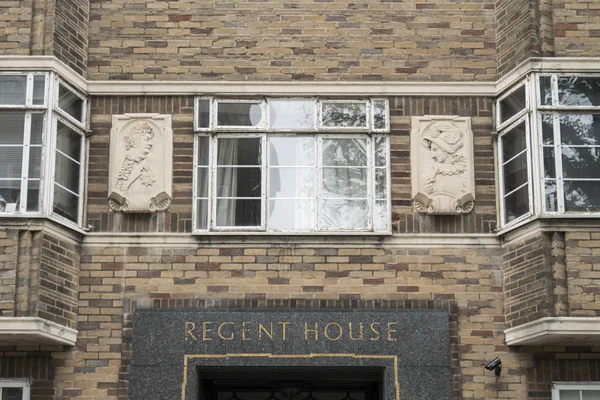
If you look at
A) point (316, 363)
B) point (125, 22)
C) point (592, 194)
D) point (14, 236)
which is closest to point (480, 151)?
point (592, 194)

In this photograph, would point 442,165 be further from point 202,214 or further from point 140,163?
point 140,163

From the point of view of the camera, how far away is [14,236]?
551 inches

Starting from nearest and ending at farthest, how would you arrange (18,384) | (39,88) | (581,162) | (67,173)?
(18,384) → (581,162) → (39,88) → (67,173)

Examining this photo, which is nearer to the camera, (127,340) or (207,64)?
(127,340)

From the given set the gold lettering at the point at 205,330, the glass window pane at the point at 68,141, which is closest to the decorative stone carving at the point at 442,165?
the gold lettering at the point at 205,330

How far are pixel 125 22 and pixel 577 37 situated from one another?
226 inches

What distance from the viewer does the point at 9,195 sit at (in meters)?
14.3

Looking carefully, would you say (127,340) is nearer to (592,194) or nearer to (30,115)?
(30,115)

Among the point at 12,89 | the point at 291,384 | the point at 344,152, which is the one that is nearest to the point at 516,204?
the point at 344,152

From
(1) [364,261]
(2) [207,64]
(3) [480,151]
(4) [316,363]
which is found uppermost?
(2) [207,64]

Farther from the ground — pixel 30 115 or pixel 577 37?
pixel 577 37

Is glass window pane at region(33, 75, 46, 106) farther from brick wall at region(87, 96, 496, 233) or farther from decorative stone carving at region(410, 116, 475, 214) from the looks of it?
decorative stone carving at region(410, 116, 475, 214)

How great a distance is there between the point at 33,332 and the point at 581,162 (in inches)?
266

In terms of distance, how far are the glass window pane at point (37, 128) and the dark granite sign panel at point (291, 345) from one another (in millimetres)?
2487
